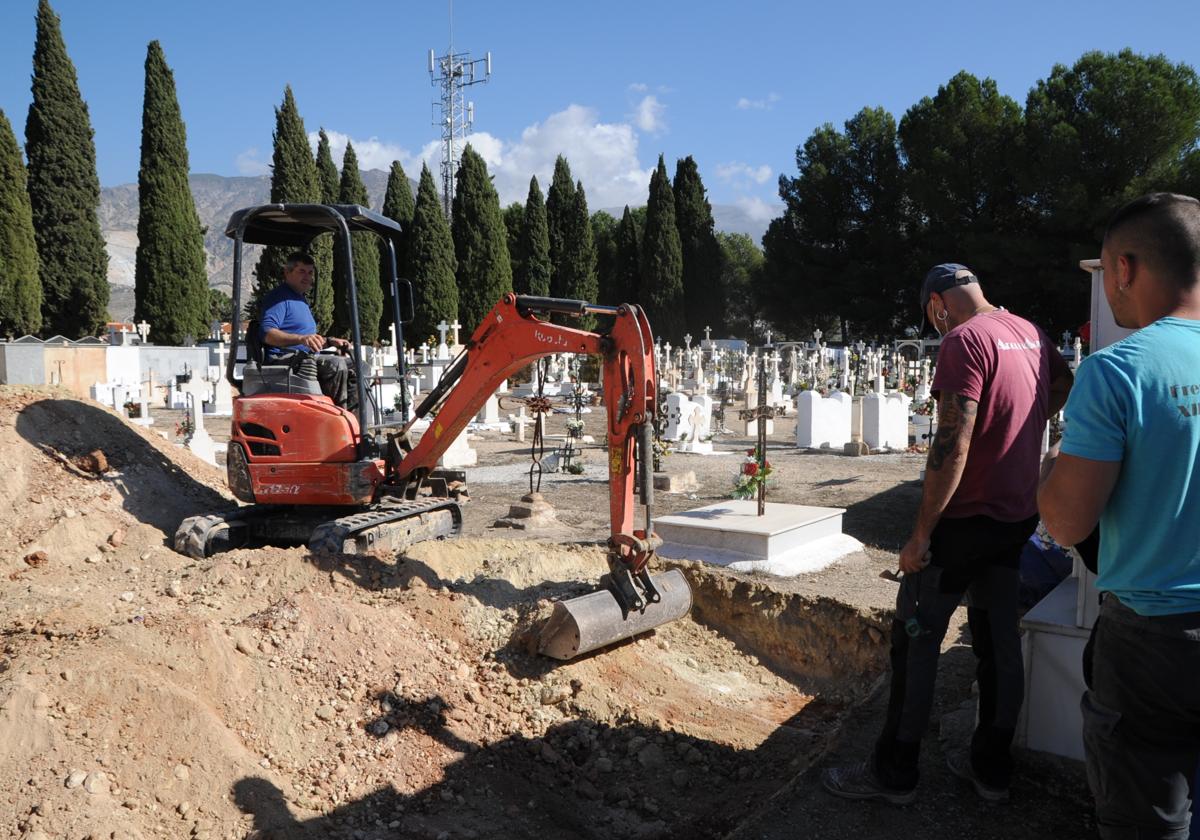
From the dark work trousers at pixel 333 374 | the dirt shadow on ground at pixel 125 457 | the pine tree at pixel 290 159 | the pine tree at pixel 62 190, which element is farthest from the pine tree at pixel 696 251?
the dark work trousers at pixel 333 374

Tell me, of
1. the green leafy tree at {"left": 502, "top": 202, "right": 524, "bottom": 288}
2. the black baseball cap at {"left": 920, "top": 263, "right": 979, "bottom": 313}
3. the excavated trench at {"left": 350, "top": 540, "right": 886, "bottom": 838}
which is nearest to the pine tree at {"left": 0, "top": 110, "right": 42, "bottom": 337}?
the green leafy tree at {"left": 502, "top": 202, "right": 524, "bottom": 288}

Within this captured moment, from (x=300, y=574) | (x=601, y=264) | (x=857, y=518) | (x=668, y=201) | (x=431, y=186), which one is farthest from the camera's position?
(x=601, y=264)

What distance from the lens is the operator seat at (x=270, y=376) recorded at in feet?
21.4

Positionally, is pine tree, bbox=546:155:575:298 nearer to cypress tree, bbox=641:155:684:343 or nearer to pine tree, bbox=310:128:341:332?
cypress tree, bbox=641:155:684:343

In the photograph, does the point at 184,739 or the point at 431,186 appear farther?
the point at 431,186

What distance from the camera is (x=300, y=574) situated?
522 cm

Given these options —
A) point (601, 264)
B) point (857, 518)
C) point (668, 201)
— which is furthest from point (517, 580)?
point (601, 264)

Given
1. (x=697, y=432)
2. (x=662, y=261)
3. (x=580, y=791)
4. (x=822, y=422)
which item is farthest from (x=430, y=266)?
(x=580, y=791)

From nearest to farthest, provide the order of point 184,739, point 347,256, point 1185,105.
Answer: point 184,739 → point 347,256 → point 1185,105

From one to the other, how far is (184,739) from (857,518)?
7736mm

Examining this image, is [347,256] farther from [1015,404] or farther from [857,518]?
[857,518]

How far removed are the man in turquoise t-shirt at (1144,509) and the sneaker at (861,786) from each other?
4.03ft

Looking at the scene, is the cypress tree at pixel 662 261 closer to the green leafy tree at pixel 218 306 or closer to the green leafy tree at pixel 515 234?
the green leafy tree at pixel 515 234

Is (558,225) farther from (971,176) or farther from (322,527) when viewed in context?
(322,527)
